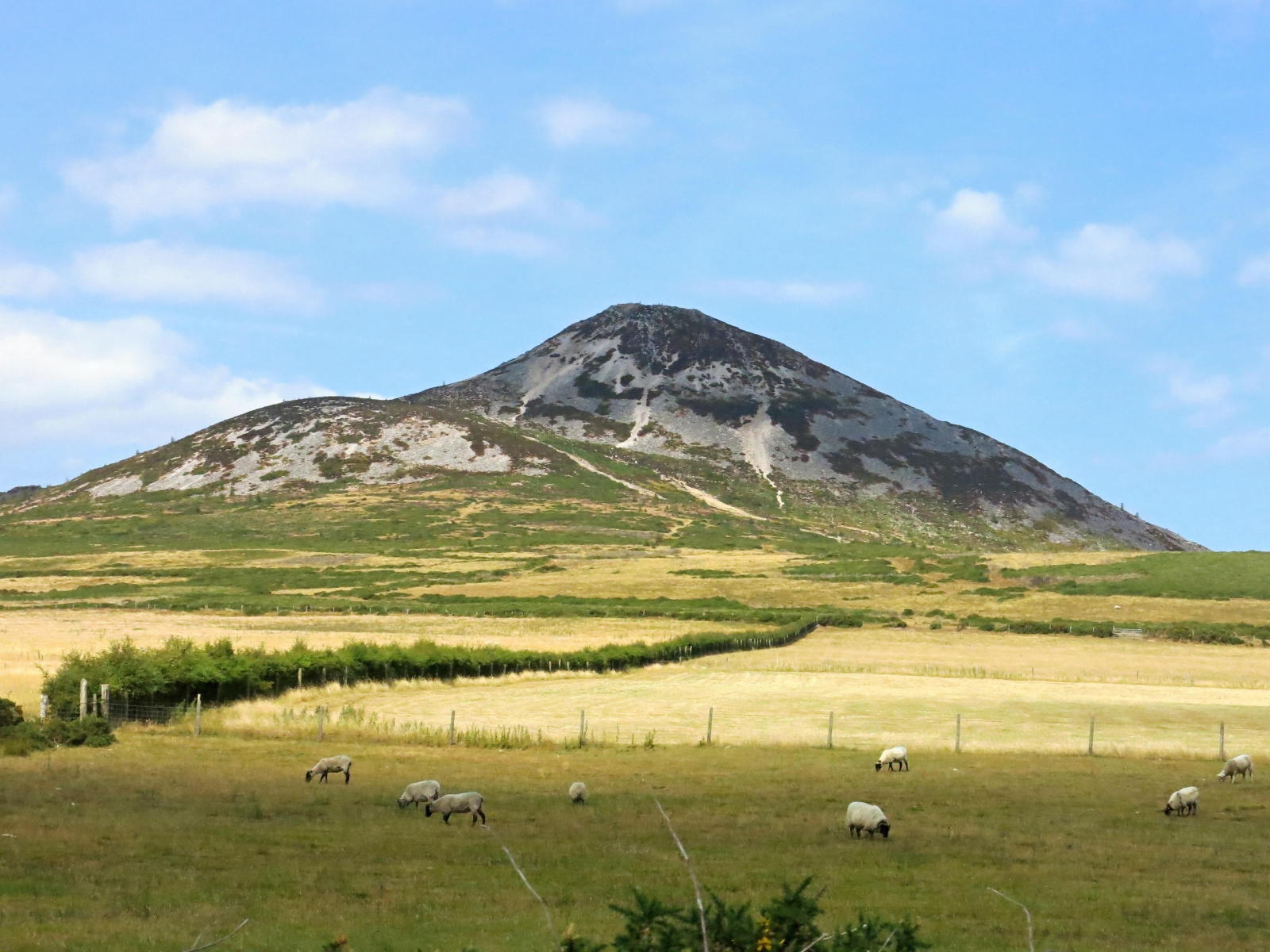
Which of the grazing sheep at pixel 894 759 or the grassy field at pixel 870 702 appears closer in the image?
the grazing sheep at pixel 894 759

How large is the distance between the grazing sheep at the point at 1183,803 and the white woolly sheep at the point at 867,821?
9635mm

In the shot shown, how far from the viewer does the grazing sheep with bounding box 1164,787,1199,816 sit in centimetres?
3309

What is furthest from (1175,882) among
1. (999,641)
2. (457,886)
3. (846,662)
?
(999,641)

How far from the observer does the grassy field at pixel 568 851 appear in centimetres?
1948

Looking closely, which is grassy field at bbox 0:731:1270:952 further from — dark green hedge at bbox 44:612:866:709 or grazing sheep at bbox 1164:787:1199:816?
dark green hedge at bbox 44:612:866:709

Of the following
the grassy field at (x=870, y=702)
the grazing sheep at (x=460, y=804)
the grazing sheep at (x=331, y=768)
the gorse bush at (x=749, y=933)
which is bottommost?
the grassy field at (x=870, y=702)

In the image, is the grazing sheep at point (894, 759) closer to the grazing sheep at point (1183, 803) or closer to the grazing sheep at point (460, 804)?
the grazing sheep at point (1183, 803)

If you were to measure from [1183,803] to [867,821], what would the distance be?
10.7 metres

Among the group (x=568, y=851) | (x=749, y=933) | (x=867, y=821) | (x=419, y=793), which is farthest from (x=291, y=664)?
(x=749, y=933)

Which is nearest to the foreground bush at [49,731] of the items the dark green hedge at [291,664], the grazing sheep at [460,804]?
the dark green hedge at [291,664]

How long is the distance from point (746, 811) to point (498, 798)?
7033 mm

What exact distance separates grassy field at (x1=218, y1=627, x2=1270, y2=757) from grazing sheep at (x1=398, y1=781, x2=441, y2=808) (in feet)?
54.6

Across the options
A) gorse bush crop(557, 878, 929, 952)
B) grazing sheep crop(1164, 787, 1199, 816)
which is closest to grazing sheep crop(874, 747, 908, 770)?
grazing sheep crop(1164, 787, 1199, 816)

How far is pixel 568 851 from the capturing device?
84.8ft
